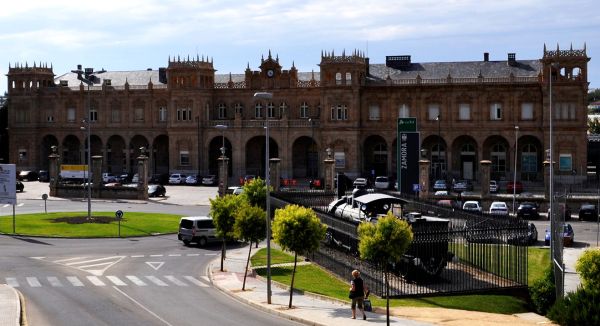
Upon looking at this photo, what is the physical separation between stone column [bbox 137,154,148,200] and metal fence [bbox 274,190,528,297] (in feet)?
147

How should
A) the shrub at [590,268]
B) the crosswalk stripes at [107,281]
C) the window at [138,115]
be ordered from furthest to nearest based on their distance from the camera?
the window at [138,115], the crosswalk stripes at [107,281], the shrub at [590,268]

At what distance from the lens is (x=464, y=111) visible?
95.9 meters

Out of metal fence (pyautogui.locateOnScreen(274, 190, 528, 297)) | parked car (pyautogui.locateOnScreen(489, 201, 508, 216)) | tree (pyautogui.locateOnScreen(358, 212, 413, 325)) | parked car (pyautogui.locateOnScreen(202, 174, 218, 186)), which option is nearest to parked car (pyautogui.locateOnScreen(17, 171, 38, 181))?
parked car (pyautogui.locateOnScreen(202, 174, 218, 186))

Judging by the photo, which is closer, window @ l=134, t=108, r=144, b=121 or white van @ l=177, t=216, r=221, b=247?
white van @ l=177, t=216, r=221, b=247

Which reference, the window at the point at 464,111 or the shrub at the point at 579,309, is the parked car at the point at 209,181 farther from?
the shrub at the point at 579,309

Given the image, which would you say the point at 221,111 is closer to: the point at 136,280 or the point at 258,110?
the point at 258,110

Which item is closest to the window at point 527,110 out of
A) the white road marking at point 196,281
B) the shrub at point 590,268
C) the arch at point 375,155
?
the arch at point 375,155

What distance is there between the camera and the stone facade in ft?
306

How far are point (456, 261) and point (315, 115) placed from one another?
6677 centimetres

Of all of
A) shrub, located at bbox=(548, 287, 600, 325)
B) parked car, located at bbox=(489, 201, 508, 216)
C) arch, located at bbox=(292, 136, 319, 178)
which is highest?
arch, located at bbox=(292, 136, 319, 178)

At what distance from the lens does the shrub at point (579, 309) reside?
91.8ft

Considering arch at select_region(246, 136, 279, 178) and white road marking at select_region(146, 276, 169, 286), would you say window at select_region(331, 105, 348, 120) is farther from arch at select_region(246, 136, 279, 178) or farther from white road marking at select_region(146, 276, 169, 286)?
white road marking at select_region(146, 276, 169, 286)

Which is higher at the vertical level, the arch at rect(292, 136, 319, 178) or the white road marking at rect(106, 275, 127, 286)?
the arch at rect(292, 136, 319, 178)

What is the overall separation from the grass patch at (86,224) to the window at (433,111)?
3872 centimetres
